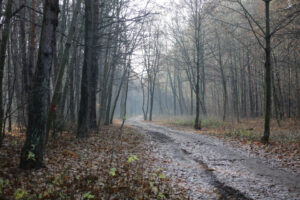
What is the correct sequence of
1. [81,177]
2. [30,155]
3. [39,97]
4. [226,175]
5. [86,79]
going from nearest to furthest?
[30,155]
[81,177]
[39,97]
[226,175]
[86,79]

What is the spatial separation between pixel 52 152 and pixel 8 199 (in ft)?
11.9

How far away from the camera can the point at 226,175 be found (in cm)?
613

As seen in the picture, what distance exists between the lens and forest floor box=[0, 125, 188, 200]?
15.3ft

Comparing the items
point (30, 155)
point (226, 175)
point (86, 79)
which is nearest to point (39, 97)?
point (30, 155)

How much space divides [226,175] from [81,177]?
4.06m

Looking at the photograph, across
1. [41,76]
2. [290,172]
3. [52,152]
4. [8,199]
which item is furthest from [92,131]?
[290,172]

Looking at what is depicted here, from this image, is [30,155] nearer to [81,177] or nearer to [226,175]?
[81,177]

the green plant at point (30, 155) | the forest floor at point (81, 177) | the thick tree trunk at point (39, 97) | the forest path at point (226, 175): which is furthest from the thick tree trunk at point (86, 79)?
the green plant at point (30, 155)

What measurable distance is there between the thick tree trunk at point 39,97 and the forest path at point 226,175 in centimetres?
395

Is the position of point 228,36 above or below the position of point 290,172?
above

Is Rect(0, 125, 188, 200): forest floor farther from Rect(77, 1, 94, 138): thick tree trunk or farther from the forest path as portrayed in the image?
Rect(77, 1, 94, 138): thick tree trunk

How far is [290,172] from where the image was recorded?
6.20 m

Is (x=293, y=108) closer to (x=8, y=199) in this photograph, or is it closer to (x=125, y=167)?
(x=125, y=167)

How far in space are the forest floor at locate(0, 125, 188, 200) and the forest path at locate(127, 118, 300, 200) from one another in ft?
1.99
